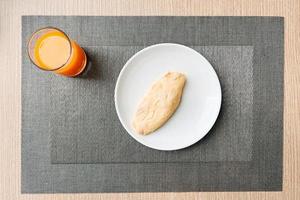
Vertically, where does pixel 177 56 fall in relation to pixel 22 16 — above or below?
below

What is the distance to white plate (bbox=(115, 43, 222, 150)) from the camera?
0.89 metres

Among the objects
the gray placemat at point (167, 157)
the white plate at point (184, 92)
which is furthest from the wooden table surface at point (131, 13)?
the white plate at point (184, 92)

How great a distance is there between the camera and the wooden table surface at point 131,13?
0.92 meters

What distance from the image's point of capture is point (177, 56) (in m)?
0.90

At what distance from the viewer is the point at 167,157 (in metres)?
0.92

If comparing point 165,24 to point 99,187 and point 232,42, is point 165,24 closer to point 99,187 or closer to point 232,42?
point 232,42

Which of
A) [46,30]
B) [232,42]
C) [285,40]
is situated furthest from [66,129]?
[285,40]

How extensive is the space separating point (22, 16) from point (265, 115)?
67 cm

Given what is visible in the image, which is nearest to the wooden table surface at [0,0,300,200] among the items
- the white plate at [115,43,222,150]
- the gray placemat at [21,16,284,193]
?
the gray placemat at [21,16,284,193]

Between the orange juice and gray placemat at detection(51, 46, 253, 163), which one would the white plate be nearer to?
gray placemat at detection(51, 46, 253, 163)

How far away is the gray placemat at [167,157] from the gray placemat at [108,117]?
1 centimetres

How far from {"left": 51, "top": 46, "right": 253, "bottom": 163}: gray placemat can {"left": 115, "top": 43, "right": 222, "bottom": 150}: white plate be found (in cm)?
3

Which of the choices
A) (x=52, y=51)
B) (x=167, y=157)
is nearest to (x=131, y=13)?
(x=52, y=51)

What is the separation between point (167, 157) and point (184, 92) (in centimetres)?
17
